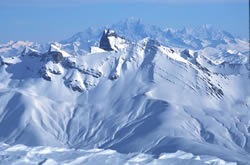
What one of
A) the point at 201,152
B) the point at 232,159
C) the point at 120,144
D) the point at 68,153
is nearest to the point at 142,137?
the point at 120,144

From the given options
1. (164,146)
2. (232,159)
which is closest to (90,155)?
(232,159)

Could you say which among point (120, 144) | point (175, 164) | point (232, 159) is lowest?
point (120, 144)

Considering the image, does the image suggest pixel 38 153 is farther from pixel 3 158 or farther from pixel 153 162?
pixel 153 162

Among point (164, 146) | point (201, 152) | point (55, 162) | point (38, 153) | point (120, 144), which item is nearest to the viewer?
point (55, 162)

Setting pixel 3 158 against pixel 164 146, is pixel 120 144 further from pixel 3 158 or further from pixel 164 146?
pixel 3 158

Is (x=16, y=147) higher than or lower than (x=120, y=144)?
higher

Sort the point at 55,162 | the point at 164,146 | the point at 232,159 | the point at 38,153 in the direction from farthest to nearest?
the point at 164,146
the point at 232,159
the point at 38,153
the point at 55,162

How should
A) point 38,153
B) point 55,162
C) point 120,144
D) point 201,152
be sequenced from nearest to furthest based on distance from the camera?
point 55,162
point 38,153
point 201,152
point 120,144

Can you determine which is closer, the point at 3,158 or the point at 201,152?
the point at 3,158

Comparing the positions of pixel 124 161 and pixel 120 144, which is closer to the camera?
pixel 124 161
